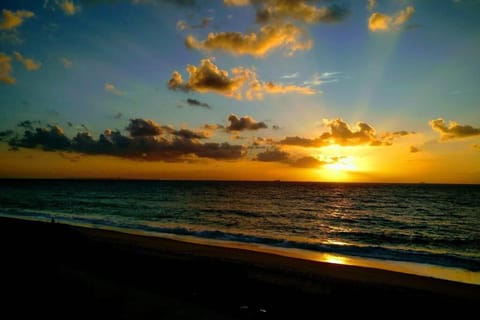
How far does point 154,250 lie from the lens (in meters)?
17.9

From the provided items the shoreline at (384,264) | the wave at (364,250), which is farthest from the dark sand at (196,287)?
the wave at (364,250)

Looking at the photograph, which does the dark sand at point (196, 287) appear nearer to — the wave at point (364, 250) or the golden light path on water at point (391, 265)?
the golden light path on water at point (391, 265)

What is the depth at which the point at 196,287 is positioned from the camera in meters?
10.5

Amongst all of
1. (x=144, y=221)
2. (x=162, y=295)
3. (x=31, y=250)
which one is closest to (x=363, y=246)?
(x=162, y=295)

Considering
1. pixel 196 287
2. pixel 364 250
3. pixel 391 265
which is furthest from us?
pixel 364 250

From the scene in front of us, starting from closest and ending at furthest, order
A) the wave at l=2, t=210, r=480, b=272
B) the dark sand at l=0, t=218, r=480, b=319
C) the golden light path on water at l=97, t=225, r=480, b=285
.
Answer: the dark sand at l=0, t=218, r=480, b=319, the golden light path on water at l=97, t=225, r=480, b=285, the wave at l=2, t=210, r=480, b=272

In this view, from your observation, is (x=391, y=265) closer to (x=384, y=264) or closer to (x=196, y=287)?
(x=384, y=264)

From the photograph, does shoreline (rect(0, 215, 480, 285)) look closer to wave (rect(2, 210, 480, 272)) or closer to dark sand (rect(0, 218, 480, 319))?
wave (rect(2, 210, 480, 272))

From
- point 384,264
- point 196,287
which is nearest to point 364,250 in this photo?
point 384,264

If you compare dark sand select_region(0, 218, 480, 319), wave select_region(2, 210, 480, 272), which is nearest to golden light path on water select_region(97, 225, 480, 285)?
wave select_region(2, 210, 480, 272)

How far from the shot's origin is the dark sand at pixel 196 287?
27.4ft

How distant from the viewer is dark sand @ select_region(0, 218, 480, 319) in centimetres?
835

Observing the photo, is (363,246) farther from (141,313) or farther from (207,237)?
(141,313)

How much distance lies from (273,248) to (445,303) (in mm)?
12556
